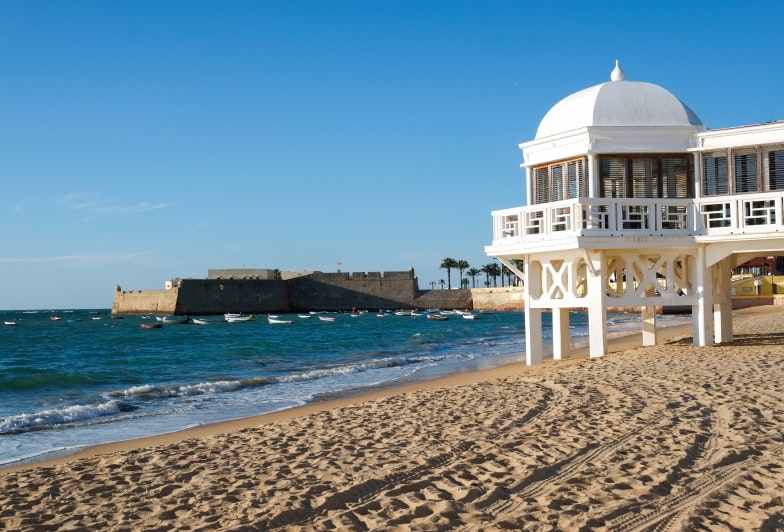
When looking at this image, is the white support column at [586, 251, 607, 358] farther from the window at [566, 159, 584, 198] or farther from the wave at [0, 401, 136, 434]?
the wave at [0, 401, 136, 434]

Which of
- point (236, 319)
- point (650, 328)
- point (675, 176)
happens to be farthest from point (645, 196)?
point (236, 319)

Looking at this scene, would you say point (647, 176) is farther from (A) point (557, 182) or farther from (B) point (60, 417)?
(B) point (60, 417)

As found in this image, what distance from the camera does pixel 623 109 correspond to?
15883 mm

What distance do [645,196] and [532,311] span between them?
3392 mm

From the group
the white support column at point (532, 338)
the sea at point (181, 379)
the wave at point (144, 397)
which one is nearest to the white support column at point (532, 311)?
the white support column at point (532, 338)

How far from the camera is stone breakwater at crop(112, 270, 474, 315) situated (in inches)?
3706

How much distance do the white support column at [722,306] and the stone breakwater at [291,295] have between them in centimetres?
8061

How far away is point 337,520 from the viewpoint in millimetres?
5859

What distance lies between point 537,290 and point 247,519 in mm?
12165

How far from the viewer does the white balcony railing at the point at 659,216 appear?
601 inches

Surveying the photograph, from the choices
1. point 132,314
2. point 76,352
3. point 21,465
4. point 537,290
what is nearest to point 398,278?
point 132,314

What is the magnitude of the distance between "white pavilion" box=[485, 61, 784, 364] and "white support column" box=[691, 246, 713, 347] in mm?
27

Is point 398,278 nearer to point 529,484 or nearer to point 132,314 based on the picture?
point 132,314

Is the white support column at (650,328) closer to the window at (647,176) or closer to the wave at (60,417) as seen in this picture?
the window at (647,176)
